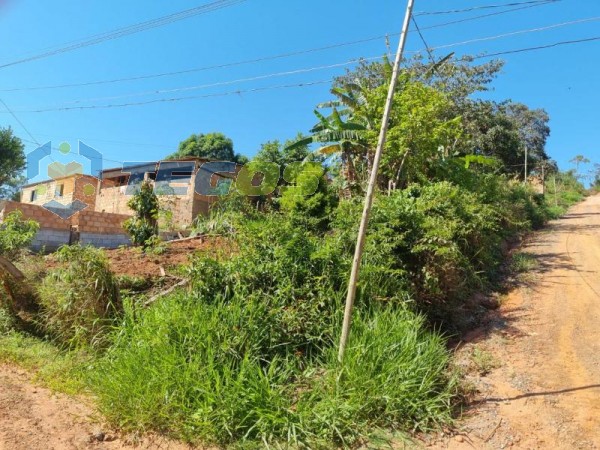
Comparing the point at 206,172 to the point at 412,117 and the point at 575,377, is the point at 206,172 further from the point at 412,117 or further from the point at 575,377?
the point at 575,377

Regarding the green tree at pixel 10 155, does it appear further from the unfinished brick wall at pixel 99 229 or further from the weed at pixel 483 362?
the weed at pixel 483 362

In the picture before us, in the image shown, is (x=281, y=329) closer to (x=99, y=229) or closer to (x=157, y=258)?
(x=157, y=258)

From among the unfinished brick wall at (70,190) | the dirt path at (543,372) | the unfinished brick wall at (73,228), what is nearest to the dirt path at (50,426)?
the dirt path at (543,372)

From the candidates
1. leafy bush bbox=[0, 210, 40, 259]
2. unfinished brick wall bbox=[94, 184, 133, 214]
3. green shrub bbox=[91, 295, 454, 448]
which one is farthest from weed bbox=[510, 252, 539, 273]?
unfinished brick wall bbox=[94, 184, 133, 214]

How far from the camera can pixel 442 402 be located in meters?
4.12

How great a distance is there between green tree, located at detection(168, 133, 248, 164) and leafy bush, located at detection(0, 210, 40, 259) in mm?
18511

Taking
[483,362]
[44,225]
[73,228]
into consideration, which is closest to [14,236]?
[44,225]

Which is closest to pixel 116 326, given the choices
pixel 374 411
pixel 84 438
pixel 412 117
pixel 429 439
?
pixel 84 438

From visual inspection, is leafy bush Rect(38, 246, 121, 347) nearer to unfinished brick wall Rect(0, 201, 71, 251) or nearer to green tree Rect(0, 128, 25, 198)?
unfinished brick wall Rect(0, 201, 71, 251)

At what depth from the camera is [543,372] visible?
4754 millimetres

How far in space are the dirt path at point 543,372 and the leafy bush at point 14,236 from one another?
799 centimetres

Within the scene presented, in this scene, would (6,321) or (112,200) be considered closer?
(6,321)

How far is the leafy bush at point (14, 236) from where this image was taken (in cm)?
816

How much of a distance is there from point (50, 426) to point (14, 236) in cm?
545
